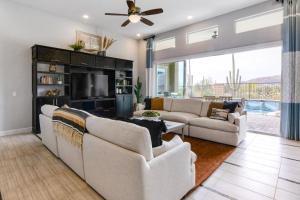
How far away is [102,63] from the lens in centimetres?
584

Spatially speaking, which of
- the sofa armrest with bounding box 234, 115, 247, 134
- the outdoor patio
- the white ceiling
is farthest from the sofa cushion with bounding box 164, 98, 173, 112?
the white ceiling

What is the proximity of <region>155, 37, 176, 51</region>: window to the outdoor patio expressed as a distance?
380cm

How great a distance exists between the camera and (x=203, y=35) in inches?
228

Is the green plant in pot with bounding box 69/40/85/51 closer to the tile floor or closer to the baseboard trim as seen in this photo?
the baseboard trim

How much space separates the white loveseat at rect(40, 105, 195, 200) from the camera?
1408 millimetres

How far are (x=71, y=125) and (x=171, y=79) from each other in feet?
17.6

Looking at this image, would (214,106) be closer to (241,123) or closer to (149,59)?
(241,123)

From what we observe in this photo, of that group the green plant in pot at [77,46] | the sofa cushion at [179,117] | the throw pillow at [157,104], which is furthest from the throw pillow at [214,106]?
the green plant in pot at [77,46]

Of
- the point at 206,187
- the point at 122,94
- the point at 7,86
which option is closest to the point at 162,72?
the point at 122,94

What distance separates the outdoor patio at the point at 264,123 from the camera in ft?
15.6

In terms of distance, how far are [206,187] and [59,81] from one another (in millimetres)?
4742

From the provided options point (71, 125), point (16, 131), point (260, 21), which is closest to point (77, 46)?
point (16, 131)

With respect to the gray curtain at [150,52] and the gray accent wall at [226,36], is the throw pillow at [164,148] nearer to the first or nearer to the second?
the gray accent wall at [226,36]

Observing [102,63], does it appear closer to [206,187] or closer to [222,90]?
[222,90]
